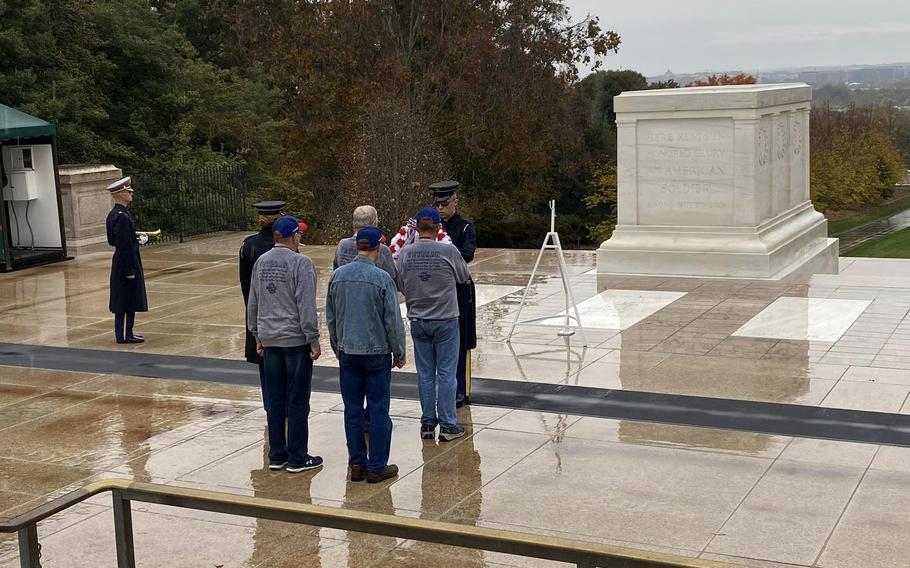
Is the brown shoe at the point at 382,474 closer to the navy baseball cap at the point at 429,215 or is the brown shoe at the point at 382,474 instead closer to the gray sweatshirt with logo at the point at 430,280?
the gray sweatshirt with logo at the point at 430,280

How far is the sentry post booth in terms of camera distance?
18.6 m

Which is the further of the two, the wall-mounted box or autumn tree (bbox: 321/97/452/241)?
autumn tree (bbox: 321/97/452/241)

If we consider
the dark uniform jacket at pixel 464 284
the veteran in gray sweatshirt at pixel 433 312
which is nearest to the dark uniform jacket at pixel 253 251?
the veteran in gray sweatshirt at pixel 433 312

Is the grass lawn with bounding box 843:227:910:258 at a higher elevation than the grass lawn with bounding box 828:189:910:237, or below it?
higher

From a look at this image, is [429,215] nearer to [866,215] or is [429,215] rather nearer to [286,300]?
[286,300]

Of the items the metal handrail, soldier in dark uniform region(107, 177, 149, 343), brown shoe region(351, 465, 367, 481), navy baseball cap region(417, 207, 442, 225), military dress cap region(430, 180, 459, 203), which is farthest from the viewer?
soldier in dark uniform region(107, 177, 149, 343)

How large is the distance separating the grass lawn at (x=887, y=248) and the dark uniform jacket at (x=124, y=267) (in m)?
36.1

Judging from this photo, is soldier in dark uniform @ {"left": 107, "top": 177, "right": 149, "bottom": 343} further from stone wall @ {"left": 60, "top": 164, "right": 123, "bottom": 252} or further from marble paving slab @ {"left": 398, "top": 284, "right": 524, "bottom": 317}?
stone wall @ {"left": 60, "top": 164, "right": 123, "bottom": 252}

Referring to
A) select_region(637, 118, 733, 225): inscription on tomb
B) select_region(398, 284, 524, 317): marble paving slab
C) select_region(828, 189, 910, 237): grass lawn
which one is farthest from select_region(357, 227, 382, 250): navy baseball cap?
select_region(828, 189, 910, 237): grass lawn

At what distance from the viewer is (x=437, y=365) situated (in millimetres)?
8617

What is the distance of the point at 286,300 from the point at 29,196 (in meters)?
13.0

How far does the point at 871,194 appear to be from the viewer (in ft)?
202

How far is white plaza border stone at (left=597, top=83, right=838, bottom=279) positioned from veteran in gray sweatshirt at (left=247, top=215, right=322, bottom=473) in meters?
9.66

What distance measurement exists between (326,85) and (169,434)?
102ft
